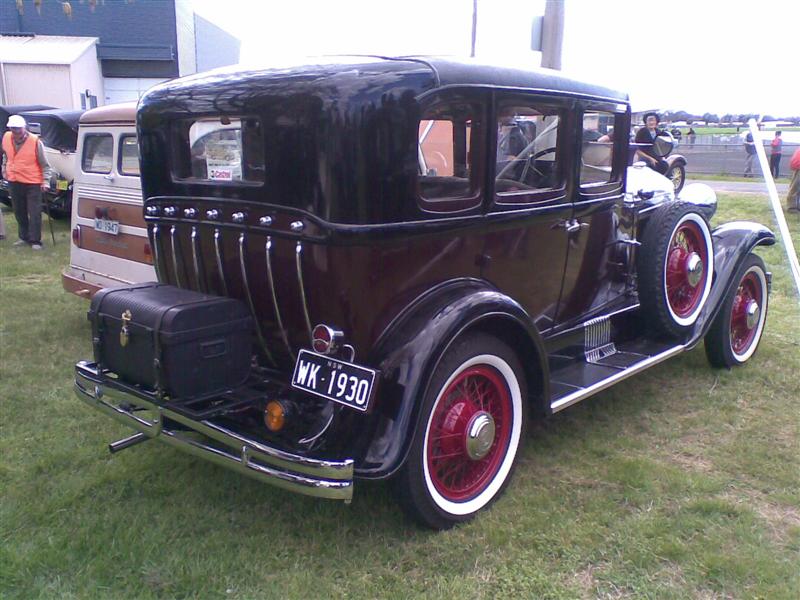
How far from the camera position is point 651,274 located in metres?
4.16

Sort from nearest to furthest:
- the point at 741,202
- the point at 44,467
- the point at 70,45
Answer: the point at 44,467, the point at 741,202, the point at 70,45

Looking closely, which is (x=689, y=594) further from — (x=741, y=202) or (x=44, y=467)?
(x=741, y=202)

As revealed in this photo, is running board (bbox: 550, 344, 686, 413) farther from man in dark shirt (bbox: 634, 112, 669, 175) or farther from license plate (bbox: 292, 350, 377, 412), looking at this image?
man in dark shirt (bbox: 634, 112, 669, 175)

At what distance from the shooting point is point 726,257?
4.75 metres

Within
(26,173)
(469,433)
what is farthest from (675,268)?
(26,173)

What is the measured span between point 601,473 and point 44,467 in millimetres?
2751

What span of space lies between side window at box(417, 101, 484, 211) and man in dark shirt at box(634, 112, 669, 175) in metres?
4.74

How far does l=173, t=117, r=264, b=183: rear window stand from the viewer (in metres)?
3.18

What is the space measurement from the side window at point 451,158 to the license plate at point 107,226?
10.3 ft

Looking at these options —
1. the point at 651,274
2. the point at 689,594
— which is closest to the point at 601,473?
the point at 689,594

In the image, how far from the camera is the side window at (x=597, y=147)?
153 inches

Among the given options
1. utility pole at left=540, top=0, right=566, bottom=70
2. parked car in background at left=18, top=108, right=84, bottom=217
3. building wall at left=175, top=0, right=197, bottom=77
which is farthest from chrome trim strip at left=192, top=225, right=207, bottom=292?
building wall at left=175, top=0, right=197, bottom=77

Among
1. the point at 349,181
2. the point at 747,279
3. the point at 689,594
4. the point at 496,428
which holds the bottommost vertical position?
the point at 689,594

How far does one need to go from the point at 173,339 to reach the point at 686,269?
3062 mm
